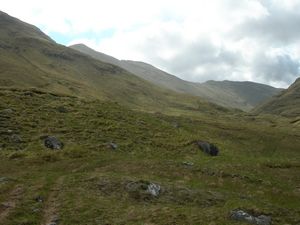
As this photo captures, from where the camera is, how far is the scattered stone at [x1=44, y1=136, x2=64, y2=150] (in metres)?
50.4

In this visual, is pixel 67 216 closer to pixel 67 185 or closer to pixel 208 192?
pixel 67 185

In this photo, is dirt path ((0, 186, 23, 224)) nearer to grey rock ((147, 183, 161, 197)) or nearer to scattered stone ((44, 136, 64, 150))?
grey rock ((147, 183, 161, 197))

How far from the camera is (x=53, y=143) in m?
50.9

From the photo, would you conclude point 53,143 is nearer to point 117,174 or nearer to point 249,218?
point 117,174

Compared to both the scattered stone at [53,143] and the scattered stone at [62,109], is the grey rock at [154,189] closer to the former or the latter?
the scattered stone at [53,143]

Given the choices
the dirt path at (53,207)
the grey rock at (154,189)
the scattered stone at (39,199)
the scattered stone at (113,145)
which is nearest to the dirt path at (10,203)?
the scattered stone at (39,199)

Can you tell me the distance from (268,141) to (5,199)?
6667 centimetres

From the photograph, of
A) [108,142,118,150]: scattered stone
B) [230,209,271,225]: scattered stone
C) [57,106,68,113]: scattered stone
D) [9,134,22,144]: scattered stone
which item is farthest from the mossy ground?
[230,209,271,225]: scattered stone

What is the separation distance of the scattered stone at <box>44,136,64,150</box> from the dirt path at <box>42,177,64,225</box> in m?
14.2

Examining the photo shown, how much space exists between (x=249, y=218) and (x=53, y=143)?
93.0 feet

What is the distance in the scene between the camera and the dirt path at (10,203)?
92.3 ft

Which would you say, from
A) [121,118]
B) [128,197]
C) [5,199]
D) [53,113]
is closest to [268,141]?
[121,118]

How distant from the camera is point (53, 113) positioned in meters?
65.2

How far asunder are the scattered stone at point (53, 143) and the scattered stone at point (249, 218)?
26.6 meters
